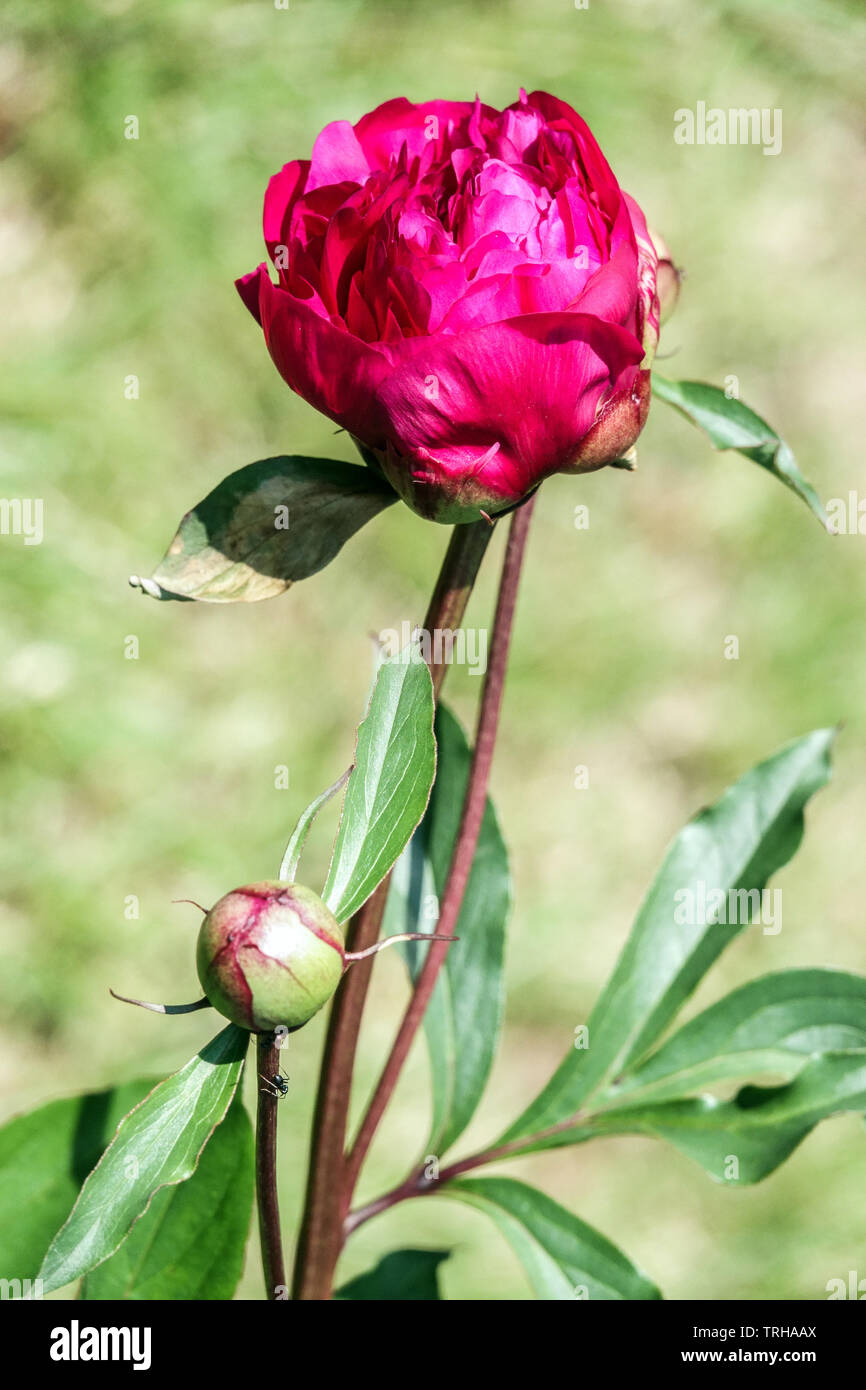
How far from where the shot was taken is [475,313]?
20.5 inches

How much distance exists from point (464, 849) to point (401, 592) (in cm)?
123

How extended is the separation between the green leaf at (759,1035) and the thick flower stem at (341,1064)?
0.25m

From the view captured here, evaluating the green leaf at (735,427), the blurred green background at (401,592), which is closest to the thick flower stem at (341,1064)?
the green leaf at (735,427)

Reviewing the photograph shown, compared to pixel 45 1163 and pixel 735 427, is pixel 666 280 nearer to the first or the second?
pixel 735 427

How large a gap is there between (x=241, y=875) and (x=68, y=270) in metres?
0.93

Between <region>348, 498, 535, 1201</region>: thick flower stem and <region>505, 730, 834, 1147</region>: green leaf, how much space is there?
19cm

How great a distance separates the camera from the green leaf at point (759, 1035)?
827mm

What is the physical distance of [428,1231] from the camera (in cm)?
167

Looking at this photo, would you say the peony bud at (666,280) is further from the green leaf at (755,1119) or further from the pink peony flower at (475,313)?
the green leaf at (755,1119)

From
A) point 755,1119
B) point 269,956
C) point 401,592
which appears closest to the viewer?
point 269,956

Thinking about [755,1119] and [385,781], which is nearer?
[385,781]

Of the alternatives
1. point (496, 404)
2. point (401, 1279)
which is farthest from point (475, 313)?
point (401, 1279)

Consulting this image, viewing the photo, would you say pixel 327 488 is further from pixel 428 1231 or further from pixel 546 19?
pixel 546 19
